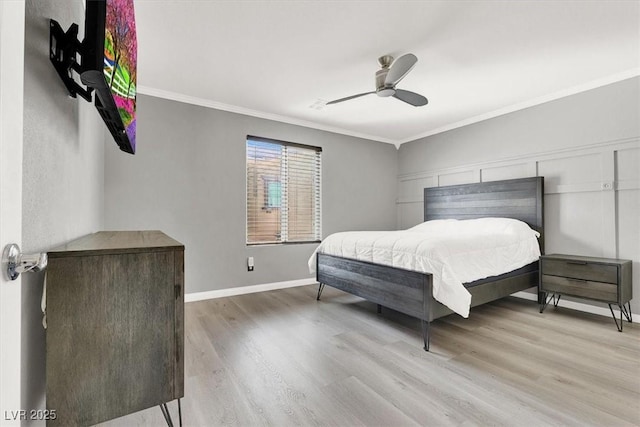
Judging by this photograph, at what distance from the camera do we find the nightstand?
2562 millimetres

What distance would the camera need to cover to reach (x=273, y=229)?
4.01 meters

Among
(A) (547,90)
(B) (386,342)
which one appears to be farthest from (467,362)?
(A) (547,90)

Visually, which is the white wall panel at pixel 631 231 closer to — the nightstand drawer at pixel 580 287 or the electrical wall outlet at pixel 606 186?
the electrical wall outlet at pixel 606 186

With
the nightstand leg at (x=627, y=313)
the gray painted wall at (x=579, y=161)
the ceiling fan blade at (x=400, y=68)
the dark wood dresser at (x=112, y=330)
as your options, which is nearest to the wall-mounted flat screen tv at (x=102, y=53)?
the dark wood dresser at (x=112, y=330)

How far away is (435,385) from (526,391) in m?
0.50

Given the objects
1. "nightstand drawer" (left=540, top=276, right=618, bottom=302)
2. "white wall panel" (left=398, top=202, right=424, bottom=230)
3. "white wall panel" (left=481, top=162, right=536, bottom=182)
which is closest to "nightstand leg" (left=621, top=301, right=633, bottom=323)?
"nightstand drawer" (left=540, top=276, right=618, bottom=302)

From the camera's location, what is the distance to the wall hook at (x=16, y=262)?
1.51 feet

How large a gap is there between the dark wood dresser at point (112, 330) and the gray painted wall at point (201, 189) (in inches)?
96.6

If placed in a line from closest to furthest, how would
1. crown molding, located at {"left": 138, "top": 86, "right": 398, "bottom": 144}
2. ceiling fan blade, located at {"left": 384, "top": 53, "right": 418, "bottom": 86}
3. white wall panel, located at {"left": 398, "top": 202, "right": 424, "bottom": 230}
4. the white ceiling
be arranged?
the white ceiling < ceiling fan blade, located at {"left": 384, "top": 53, "right": 418, "bottom": 86} < crown molding, located at {"left": 138, "top": 86, "right": 398, "bottom": 144} < white wall panel, located at {"left": 398, "top": 202, "right": 424, "bottom": 230}

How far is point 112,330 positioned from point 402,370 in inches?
65.2

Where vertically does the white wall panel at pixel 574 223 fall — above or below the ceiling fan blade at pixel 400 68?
below

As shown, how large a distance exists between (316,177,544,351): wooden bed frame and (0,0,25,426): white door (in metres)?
2.16

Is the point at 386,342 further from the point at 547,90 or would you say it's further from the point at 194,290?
the point at 547,90

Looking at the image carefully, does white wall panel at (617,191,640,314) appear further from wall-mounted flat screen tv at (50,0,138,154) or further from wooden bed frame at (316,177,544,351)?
wall-mounted flat screen tv at (50,0,138,154)
